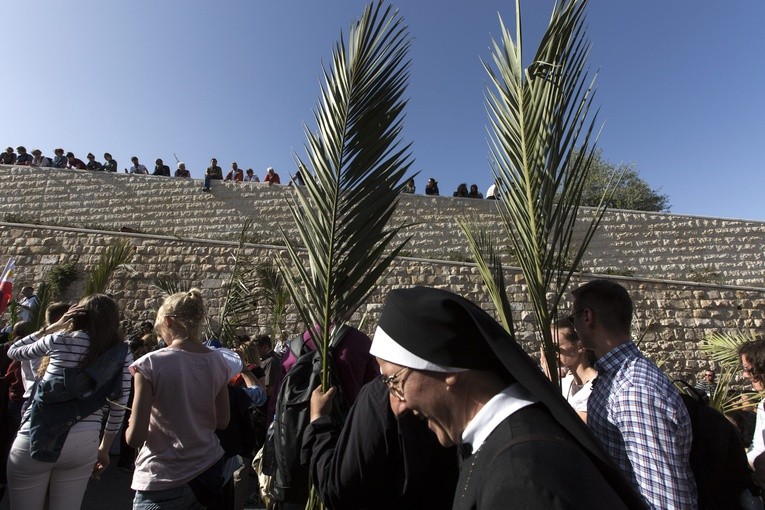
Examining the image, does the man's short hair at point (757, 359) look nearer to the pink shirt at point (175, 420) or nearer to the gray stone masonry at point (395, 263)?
the pink shirt at point (175, 420)

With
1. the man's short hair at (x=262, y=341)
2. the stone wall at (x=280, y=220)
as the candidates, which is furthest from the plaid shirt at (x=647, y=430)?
the stone wall at (x=280, y=220)

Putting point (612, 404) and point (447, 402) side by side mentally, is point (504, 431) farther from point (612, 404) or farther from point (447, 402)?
point (612, 404)

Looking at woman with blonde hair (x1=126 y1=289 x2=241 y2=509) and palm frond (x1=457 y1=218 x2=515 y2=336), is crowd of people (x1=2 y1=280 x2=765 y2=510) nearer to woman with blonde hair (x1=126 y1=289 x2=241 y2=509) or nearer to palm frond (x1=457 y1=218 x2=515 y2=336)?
woman with blonde hair (x1=126 y1=289 x2=241 y2=509)

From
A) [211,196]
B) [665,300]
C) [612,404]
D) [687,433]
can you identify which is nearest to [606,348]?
[612,404]

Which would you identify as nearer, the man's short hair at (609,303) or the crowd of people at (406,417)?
the crowd of people at (406,417)

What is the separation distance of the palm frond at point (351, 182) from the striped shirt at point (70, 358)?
134cm

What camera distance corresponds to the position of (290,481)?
2295 mm

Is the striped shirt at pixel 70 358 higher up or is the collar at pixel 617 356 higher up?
the collar at pixel 617 356

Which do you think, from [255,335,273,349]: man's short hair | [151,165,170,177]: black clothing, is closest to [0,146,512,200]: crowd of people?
[151,165,170,177]: black clothing

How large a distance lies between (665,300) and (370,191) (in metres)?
13.9

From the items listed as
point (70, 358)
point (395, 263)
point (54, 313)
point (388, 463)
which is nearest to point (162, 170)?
point (395, 263)

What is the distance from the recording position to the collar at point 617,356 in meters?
1.90

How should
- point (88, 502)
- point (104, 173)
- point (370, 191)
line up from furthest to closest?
point (104, 173), point (88, 502), point (370, 191)

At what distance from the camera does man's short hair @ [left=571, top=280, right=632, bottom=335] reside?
202cm
